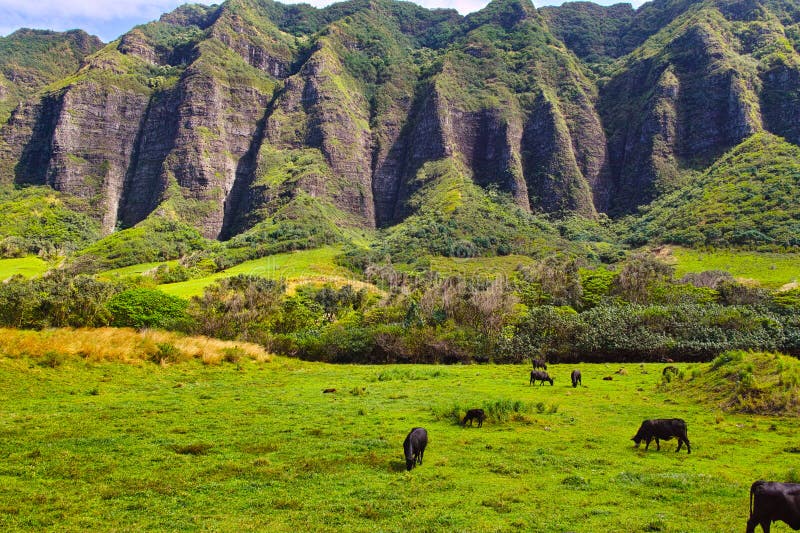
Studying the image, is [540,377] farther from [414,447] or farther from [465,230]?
[465,230]

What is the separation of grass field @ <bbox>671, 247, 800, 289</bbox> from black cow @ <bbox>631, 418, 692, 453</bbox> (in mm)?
92622

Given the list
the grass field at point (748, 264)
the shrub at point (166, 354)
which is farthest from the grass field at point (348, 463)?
the grass field at point (748, 264)

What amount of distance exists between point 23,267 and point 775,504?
515ft

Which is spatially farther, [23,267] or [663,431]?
[23,267]

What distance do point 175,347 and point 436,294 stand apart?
50477mm

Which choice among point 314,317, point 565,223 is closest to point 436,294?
point 314,317

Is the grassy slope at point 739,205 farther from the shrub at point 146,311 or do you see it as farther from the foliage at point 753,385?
the shrub at point 146,311

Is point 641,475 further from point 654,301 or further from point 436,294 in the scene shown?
point 654,301

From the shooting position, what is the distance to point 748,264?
112875 mm

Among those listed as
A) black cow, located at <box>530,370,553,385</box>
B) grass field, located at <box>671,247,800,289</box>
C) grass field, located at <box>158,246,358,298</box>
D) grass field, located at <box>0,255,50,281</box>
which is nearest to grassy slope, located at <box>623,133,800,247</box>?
grass field, located at <box>671,247,800,289</box>

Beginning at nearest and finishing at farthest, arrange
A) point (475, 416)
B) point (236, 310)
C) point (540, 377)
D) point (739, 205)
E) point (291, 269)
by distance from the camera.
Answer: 1. point (475, 416)
2. point (540, 377)
3. point (236, 310)
4. point (291, 269)
5. point (739, 205)

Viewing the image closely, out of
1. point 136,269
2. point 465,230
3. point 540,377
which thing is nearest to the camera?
point 540,377

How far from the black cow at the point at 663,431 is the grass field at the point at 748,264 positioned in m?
92.6

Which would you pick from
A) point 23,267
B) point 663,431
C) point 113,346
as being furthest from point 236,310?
point 23,267
